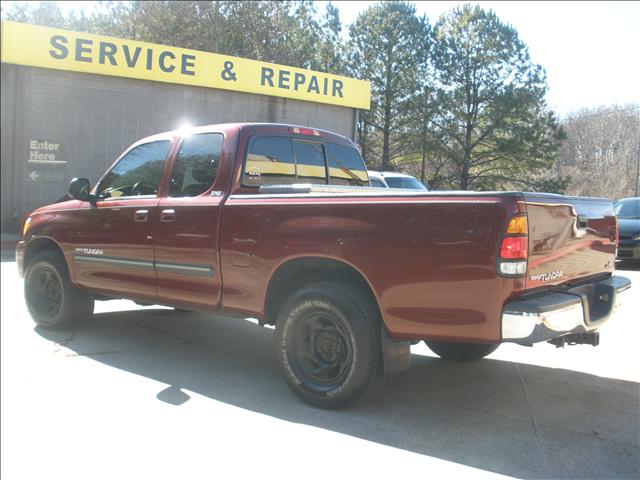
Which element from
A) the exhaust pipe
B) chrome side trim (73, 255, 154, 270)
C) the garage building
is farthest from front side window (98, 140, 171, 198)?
the garage building

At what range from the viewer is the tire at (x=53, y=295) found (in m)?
5.71

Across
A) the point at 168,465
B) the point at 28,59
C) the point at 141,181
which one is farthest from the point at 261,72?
the point at 168,465

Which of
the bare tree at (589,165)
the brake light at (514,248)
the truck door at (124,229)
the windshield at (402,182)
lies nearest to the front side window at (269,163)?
the truck door at (124,229)

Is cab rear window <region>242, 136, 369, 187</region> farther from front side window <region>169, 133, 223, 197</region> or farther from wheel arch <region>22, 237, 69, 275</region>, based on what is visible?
wheel arch <region>22, 237, 69, 275</region>

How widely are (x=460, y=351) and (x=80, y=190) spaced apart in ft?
12.8

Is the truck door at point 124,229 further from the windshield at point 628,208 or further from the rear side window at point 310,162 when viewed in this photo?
the windshield at point 628,208

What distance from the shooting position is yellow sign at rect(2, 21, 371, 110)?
15375 mm

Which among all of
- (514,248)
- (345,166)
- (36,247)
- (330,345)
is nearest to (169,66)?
(36,247)

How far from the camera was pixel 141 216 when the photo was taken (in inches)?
195

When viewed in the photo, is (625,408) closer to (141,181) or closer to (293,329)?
(293,329)

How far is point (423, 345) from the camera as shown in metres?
5.91

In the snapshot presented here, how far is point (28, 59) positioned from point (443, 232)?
15.5m

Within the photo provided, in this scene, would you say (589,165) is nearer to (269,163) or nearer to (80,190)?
(269,163)

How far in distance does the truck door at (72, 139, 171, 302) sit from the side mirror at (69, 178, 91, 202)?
0.09 m
